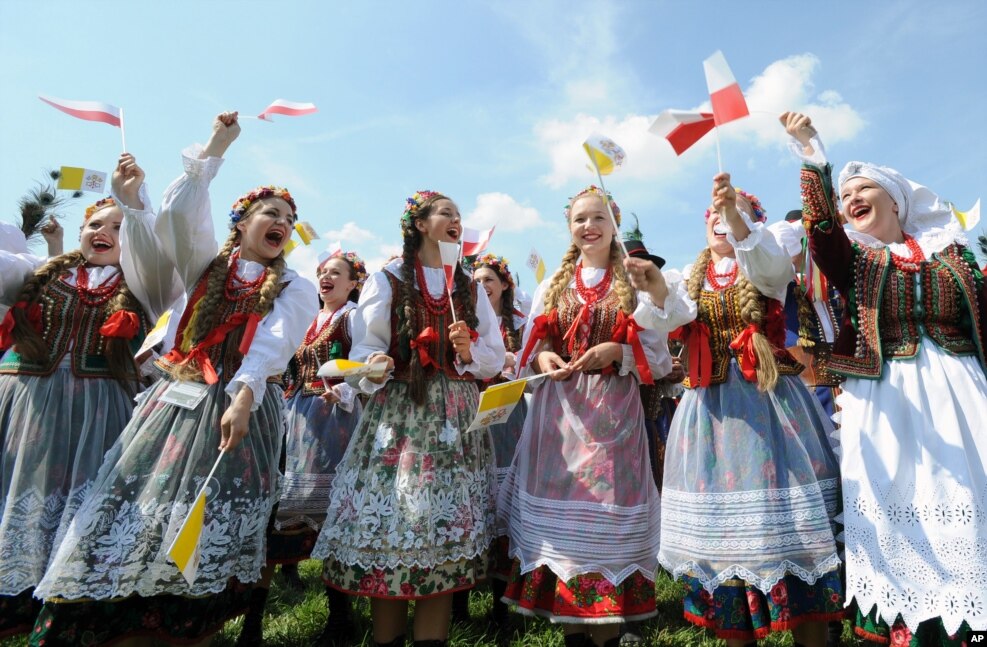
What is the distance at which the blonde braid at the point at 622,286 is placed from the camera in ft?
10.4

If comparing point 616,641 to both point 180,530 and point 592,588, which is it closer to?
point 592,588

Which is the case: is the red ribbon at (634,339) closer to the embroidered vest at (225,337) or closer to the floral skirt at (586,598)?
the floral skirt at (586,598)

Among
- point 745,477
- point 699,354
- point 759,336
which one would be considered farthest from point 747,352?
point 745,477

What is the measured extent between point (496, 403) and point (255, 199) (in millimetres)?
1642

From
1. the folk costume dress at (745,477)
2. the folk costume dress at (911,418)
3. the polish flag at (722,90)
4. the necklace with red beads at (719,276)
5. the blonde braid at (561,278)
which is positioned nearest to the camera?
the folk costume dress at (911,418)

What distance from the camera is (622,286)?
3248mm

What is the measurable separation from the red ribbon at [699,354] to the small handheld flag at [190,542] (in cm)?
214

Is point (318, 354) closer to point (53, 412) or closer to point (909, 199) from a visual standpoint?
point (53, 412)

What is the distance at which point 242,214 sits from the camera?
3.21 m

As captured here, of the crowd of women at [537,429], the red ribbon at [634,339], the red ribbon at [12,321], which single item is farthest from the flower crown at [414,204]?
the red ribbon at [12,321]

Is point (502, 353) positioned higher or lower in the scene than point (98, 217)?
lower

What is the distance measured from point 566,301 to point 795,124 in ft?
4.46

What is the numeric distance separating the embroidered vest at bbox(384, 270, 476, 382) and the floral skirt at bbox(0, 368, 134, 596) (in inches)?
56.9

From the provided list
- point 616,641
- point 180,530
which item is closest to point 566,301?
point 616,641
